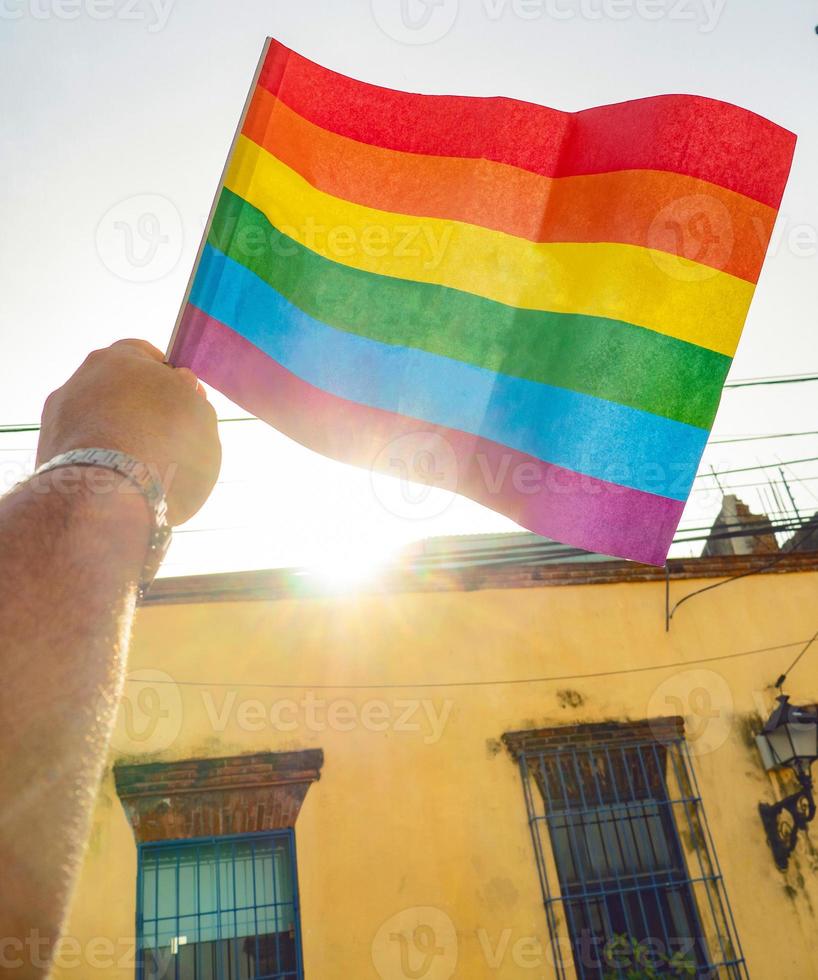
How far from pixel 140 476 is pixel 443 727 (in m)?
6.47

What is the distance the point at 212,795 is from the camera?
21.1ft

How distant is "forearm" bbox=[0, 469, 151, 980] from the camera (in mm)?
577

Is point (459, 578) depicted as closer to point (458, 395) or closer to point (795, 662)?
point (795, 662)

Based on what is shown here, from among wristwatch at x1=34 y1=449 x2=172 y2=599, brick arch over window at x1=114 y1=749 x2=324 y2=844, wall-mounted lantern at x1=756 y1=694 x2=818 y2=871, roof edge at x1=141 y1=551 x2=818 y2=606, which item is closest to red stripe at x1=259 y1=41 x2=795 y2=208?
wristwatch at x1=34 y1=449 x2=172 y2=599

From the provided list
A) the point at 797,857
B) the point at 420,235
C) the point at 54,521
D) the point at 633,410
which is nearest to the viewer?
the point at 54,521

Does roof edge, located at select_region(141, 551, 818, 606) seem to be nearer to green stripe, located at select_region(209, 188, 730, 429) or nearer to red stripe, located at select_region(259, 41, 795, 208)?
green stripe, located at select_region(209, 188, 730, 429)

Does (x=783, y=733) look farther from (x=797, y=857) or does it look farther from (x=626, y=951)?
(x=626, y=951)

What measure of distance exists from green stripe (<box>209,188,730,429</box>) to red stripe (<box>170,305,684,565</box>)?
283 mm

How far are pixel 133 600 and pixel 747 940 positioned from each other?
7397 millimetres

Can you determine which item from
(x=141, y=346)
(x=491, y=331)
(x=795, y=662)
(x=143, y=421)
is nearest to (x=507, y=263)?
(x=491, y=331)

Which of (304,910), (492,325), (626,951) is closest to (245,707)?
(304,910)

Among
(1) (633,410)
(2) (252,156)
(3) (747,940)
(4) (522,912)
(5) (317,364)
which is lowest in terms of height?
(3) (747,940)

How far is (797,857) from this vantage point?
21.9 feet

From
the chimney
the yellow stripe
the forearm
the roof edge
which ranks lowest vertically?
the forearm
